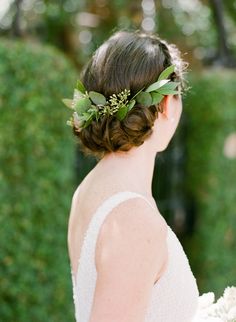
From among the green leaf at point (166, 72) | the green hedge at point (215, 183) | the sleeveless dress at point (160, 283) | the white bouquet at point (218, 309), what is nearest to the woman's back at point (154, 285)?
the sleeveless dress at point (160, 283)

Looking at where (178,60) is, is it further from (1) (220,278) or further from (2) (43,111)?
(1) (220,278)

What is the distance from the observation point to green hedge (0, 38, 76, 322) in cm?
415

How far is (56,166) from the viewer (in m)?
4.42

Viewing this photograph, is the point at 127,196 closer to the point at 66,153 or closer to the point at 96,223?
the point at 96,223

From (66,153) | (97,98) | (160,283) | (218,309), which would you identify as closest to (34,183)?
(66,153)

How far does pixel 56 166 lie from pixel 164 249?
2.73 meters

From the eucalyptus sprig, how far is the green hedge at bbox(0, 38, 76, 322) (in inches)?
85.0

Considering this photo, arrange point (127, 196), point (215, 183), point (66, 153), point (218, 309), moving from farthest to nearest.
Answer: point (215, 183) < point (66, 153) < point (218, 309) < point (127, 196)

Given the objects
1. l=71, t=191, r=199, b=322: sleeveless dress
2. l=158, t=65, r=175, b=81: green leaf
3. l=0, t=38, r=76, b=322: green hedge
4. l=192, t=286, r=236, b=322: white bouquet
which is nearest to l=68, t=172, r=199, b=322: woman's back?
l=71, t=191, r=199, b=322: sleeveless dress

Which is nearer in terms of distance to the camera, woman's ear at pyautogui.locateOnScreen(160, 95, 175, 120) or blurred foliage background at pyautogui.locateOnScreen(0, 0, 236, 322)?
woman's ear at pyautogui.locateOnScreen(160, 95, 175, 120)

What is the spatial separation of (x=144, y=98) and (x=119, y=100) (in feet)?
0.23

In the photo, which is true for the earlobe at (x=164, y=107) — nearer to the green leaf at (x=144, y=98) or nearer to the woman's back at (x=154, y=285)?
the green leaf at (x=144, y=98)

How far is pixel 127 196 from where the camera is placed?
1794 millimetres

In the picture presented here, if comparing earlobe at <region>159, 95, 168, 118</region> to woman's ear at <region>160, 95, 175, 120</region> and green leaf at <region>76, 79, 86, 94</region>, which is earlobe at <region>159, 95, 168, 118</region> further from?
green leaf at <region>76, 79, 86, 94</region>
